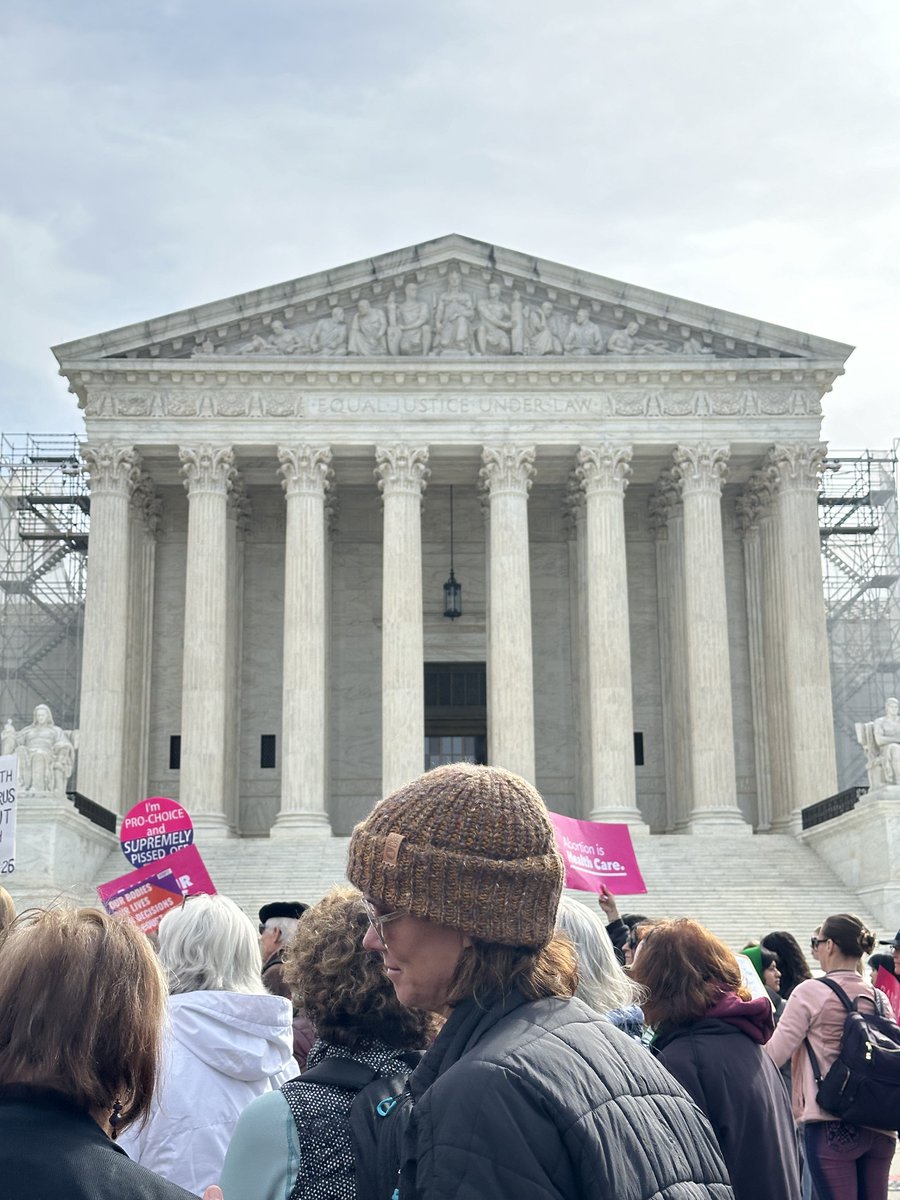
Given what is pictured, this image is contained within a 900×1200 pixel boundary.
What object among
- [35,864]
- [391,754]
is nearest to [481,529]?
[391,754]

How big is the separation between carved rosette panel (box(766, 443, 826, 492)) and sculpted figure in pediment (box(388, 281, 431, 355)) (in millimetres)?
10434

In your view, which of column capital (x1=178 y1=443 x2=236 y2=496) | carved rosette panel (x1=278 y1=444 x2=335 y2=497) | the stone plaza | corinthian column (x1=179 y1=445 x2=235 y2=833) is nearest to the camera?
corinthian column (x1=179 y1=445 x2=235 y2=833)

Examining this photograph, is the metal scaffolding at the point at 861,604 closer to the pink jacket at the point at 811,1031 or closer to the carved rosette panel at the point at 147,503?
the carved rosette panel at the point at 147,503

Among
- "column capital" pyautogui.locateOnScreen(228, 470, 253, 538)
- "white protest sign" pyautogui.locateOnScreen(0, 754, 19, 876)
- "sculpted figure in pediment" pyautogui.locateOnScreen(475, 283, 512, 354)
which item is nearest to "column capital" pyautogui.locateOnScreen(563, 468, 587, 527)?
"sculpted figure in pediment" pyautogui.locateOnScreen(475, 283, 512, 354)

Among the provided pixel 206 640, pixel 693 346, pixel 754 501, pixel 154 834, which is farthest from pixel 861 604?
pixel 154 834

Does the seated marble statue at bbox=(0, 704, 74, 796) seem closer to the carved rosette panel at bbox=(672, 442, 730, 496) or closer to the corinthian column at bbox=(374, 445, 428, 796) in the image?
the corinthian column at bbox=(374, 445, 428, 796)

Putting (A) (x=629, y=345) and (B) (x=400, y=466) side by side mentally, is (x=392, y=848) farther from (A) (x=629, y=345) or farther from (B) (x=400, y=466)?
(A) (x=629, y=345)

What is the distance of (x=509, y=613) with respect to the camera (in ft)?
131

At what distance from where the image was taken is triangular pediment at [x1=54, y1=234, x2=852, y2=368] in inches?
1615

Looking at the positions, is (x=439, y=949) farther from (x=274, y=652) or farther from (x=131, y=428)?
(x=274, y=652)

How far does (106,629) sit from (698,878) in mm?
16938

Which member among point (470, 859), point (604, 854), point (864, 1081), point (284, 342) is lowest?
point (864, 1081)

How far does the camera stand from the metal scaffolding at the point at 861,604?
1976 inches

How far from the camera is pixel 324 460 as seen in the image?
40812mm
